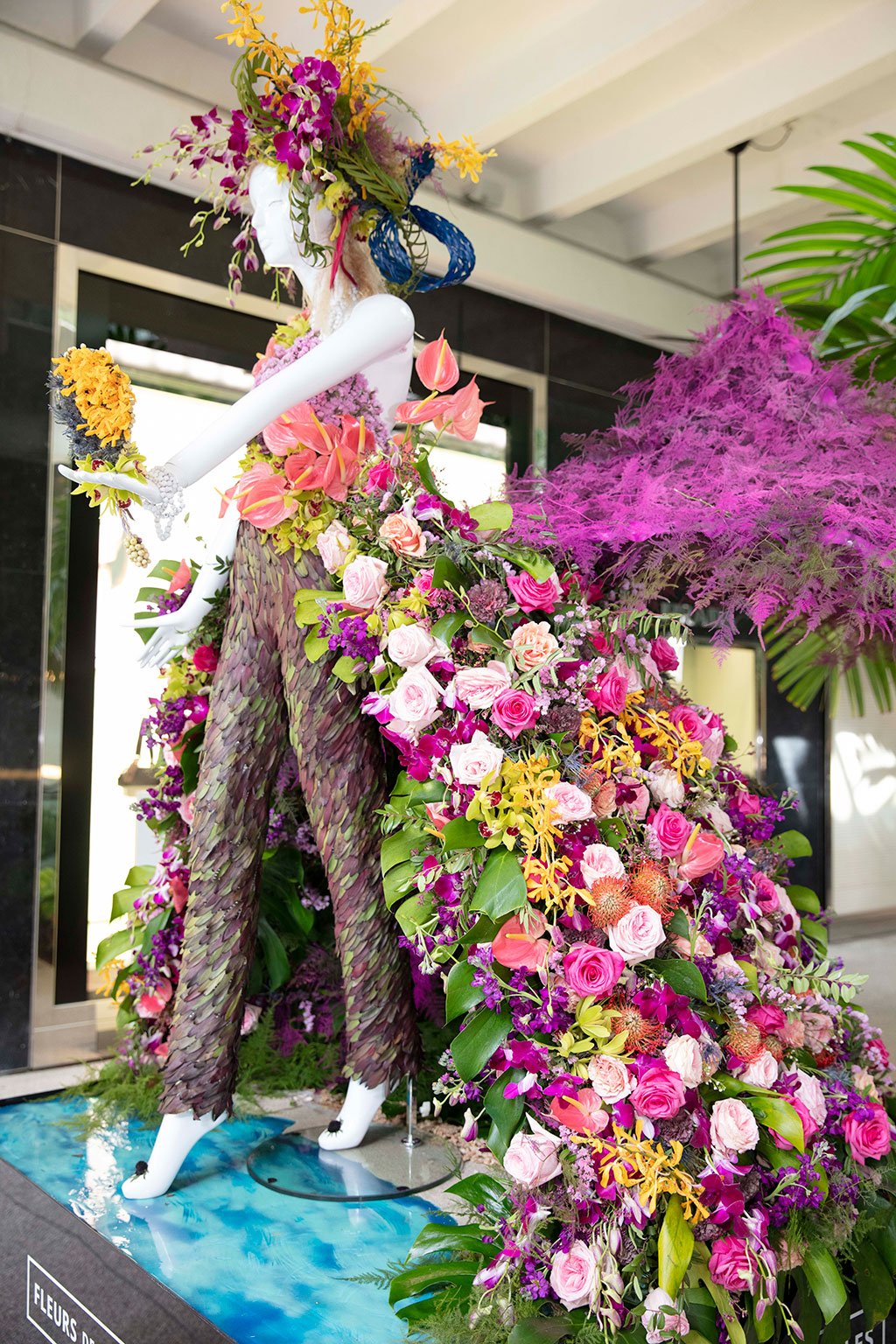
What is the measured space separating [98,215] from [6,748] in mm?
1737

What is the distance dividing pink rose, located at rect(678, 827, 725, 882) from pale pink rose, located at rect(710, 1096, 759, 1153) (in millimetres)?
299

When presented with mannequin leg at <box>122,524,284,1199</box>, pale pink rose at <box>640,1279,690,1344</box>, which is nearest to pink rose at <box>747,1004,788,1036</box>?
pale pink rose at <box>640,1279,690,1344</box>

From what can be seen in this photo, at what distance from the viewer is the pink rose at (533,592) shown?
1.54 meters

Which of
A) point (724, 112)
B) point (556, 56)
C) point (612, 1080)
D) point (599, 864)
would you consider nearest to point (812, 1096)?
point (612, 1080)

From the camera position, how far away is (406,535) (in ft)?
5.42

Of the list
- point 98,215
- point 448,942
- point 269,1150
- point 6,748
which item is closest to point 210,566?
point 448,942

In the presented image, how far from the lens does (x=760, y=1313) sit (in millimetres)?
1339

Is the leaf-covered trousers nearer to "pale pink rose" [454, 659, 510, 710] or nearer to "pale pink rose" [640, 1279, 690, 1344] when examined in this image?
"pale pink rose" [454, 659, 510, 710]

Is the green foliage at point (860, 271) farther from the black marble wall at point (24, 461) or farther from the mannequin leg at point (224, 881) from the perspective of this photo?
the black marble wall at point (24, 461)

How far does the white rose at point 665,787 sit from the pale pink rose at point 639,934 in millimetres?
239

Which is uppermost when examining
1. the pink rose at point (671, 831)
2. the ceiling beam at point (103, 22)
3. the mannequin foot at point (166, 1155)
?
the ceiling beam at point (103, 22)

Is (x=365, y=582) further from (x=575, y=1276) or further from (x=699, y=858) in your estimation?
(x=575, y=1276)

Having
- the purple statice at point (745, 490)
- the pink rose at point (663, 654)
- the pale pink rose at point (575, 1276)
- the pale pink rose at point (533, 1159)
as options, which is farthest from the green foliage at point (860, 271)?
the pale pink rose at point (575, 1276)

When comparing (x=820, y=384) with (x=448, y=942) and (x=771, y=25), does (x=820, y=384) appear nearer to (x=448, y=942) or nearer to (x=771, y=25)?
(x=448, y=942)
